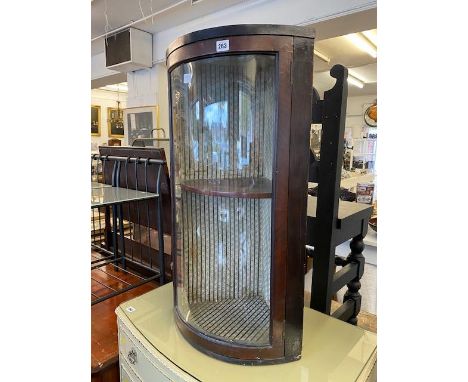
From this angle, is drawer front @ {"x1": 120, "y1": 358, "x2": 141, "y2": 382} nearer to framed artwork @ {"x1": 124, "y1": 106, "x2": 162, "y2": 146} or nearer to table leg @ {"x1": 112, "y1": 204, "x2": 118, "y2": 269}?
table leg @ {"x1": 112, "y1": 204, "x2": 118, "y2": 269}

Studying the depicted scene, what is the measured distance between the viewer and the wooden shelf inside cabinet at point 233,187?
79 cm

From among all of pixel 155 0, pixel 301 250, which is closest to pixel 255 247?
pixel 301 250

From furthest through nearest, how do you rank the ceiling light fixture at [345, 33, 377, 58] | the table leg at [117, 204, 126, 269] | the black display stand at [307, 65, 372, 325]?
the ceiling light fixture at [345, 33, 377, 58] → the table leg at [117, 204, 126, 269] → the black display stand at [307, 65, 372, 325]

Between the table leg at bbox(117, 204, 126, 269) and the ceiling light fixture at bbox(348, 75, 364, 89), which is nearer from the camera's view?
the table leg at bbox(117, 204, 126, 269)

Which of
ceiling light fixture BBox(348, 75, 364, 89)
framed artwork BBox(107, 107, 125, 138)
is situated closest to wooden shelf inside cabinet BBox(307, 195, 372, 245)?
ceiling light fixture BBox(348, 75, 364, 89)

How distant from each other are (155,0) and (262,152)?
2708 mm

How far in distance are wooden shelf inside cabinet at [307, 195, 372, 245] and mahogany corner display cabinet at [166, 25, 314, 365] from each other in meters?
0.28

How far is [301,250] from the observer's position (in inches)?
31.2

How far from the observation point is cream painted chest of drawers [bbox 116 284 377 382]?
0.79 meters

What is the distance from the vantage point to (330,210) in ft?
3.37

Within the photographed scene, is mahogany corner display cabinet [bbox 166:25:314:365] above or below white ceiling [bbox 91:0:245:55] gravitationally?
below

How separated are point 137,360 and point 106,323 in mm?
621

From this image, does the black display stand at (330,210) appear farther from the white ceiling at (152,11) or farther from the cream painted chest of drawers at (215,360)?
the white ceiling at (152,11)
